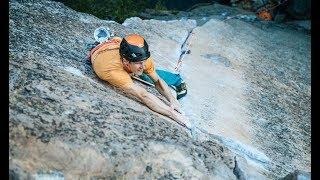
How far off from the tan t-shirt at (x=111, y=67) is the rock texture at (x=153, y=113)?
14 cm

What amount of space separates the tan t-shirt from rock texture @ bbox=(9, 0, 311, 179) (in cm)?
14

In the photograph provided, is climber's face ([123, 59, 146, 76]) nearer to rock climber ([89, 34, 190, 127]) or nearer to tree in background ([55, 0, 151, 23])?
rock climber ([89, 34, 190, 127])

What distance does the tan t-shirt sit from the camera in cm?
427

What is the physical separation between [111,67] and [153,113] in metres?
0.68

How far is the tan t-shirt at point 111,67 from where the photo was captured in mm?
4266

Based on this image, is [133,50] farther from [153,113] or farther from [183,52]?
[183,52]

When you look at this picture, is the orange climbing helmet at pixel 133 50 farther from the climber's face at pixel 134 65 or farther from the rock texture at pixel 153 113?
the rock texture at pixel 153 113

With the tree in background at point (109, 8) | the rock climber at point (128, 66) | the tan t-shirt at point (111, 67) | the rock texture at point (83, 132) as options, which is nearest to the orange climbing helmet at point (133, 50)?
the rock climber at point (128, 66)

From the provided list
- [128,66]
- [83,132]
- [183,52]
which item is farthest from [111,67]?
[183,52]

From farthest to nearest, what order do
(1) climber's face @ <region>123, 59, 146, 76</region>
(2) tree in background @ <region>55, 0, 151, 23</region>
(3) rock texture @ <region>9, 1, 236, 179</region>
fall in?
1. (2) tree in background @ <region>55, 0, 151, 23</region>
2. (1) climber's face @ <region>123, 59, 146, 76</region>
3. (3) rock texture @ <region>9, 1, 236, 179</region>

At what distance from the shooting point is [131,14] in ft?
38.5

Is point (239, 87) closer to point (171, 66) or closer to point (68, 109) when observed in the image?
point (171, 66)

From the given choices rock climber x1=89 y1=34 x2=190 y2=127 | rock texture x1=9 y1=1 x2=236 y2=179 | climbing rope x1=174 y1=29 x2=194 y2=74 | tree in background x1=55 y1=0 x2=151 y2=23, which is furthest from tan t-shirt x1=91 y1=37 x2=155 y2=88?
tree in background x1=55 y1=0 x2=151 y2=23

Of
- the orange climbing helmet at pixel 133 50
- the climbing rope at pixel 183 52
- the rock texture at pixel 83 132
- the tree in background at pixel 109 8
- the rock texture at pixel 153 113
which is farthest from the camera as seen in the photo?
the tree in background at pixel 109 8
